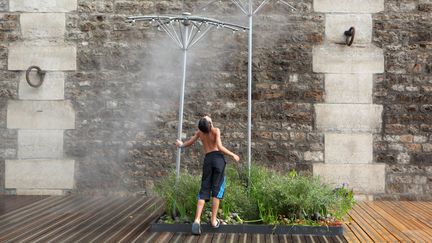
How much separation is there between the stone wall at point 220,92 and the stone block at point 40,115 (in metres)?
0.10

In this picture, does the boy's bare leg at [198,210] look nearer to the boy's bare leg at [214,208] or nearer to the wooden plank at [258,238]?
the boy's bare leg at [214,208]

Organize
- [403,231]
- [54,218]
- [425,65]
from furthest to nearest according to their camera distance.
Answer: [425,65], [54,218], [403,231]

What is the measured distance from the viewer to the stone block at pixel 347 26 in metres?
6.59

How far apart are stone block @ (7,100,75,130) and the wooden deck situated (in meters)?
1.01

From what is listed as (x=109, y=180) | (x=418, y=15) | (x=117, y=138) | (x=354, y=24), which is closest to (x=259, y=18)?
(x=354, y=24)

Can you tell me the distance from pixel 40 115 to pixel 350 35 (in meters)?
4.48

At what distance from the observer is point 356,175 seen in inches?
255

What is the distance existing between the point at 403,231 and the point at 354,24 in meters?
3.13

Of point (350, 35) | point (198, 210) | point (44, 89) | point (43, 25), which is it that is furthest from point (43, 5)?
point (350, 35)

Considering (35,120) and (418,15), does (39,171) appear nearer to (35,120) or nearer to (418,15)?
(35,120)

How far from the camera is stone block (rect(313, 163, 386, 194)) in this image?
6.45 m

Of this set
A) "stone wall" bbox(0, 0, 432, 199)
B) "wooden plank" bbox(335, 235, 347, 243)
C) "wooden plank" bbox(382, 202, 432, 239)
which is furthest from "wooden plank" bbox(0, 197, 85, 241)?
"wooden plank" bbox(382, 202, 432, 239)

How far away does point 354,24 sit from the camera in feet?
21.7

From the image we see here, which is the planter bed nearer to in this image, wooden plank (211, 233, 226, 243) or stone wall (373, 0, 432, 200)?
wooden plank (211, 233, 226, 243)
